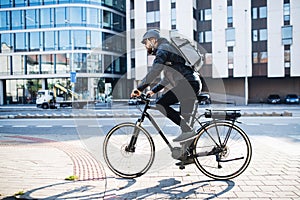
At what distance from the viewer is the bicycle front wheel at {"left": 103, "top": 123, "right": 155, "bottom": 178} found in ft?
14.5

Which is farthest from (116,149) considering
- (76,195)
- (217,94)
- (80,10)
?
(80,10)

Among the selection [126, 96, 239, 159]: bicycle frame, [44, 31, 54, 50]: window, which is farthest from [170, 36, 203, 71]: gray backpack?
[44, 31, 54, 50]: window

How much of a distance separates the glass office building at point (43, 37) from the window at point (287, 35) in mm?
24310

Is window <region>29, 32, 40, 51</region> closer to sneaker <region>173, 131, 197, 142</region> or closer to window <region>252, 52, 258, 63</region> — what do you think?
window <region>252, 52, 258, 63</region>

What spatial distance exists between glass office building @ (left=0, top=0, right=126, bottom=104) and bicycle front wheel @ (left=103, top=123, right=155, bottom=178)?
42458 millimetres

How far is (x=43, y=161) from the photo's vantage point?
561cm

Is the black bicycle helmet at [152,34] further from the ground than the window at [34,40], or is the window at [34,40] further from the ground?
the window at [34,40]

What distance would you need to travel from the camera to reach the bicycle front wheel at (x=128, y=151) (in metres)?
4.42

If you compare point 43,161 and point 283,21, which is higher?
point 283,21

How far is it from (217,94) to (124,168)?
465 centimetres

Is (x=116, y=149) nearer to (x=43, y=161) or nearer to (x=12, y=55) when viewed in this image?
(x=43, y=161)

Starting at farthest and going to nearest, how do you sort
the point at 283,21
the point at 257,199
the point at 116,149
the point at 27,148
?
the point at 283,21 < the point at 27,148 < the point at 116,149 < the point at 257,199

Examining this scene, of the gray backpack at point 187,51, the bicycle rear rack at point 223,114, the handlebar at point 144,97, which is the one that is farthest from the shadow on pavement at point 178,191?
the gray backpack at point 187,51

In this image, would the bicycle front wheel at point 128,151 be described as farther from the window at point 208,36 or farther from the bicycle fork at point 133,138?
the window at point 208,36
